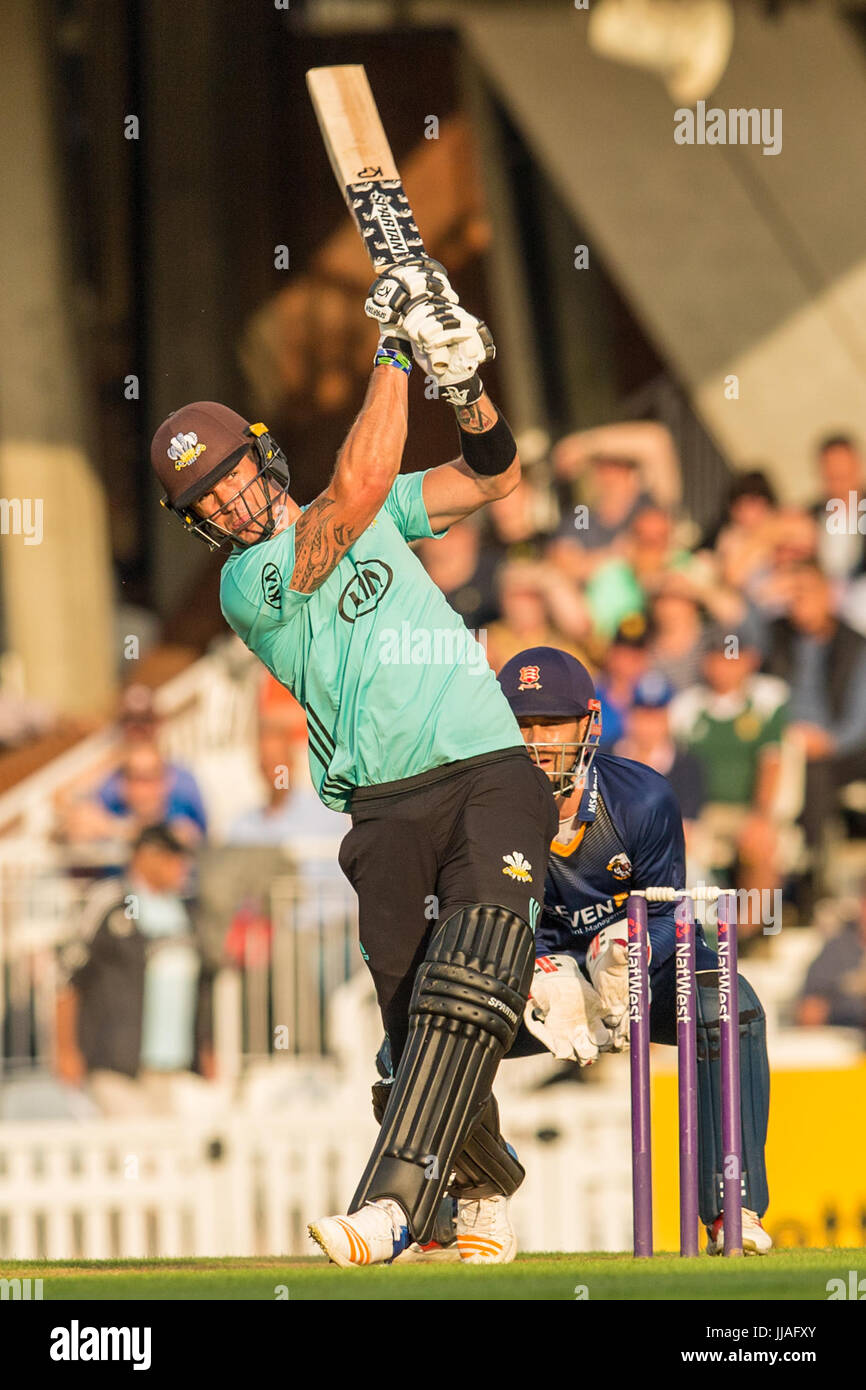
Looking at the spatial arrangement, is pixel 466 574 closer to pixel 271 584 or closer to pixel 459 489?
pixel 459 489

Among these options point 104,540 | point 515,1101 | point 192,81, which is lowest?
point 515,1101

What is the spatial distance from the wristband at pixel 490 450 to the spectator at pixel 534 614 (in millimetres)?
5326

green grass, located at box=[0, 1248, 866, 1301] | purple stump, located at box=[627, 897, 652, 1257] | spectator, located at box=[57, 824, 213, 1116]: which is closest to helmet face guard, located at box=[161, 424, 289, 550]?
purple stump, located at box=[627, 897, 652, 1257]

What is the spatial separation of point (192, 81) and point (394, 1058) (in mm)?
12232

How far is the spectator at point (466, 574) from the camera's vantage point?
1152cm

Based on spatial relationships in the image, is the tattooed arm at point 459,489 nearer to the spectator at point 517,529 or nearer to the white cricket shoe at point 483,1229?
the white cricket shoe at point 483,1229

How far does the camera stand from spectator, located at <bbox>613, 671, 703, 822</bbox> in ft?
34.5

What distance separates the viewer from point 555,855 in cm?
617

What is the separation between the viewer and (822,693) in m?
11.0

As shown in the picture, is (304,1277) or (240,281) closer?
(304,1277)

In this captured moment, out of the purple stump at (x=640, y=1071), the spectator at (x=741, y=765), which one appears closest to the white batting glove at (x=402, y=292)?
the purple stump at (x=640, y=1071)

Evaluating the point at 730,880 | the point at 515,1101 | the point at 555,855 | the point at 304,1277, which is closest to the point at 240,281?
the point at 730,880
